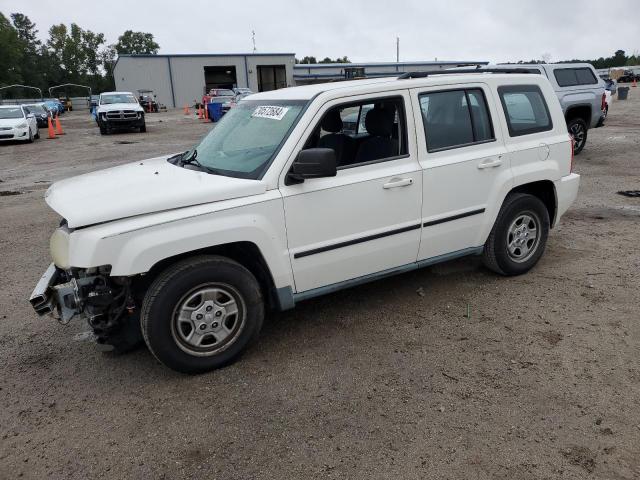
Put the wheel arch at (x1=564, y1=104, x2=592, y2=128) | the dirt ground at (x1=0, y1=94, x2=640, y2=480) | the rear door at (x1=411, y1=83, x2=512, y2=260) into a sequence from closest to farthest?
the dirt ground at (x1=0, y1=94, x2=640, y2=480) → the rear door at (x1=411, y1=83, x2=512, y2=260) → the wheel arch at (x1=564, y1=104, x2=592, y2=128)

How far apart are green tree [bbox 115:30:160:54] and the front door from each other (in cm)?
13639

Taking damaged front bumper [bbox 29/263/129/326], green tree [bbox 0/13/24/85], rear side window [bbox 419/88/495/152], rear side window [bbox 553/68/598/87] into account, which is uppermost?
green tree [bbox 0/13/24/85]

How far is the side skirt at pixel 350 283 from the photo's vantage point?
362cm

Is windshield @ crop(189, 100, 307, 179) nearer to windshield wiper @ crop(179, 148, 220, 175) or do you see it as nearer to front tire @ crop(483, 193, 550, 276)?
windshield wiper @ crop(179, 148, 220, 175)

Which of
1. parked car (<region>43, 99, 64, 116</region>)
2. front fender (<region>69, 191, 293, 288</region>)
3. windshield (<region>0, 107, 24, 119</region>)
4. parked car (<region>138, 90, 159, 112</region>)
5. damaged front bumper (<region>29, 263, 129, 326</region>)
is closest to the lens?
front fender (<region>69, 191, 293, 288</region>)

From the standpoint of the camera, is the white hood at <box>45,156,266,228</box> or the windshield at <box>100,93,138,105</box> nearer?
the white hood at <box>45,156,266,228</box>

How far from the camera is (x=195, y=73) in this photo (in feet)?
180

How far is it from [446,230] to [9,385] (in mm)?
3450

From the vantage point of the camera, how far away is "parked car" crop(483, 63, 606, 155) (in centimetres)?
1098

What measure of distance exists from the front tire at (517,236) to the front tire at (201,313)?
93.1 inches

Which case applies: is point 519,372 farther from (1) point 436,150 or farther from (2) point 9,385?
(2) point 9,385

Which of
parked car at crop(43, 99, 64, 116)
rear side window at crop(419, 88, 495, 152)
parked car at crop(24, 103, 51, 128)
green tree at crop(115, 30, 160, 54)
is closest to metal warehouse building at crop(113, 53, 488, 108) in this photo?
parked car at crop(43, 99, 64, 116)

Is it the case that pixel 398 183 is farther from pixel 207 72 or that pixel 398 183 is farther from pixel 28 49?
pixel 28 49

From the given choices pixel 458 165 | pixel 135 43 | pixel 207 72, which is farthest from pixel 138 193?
pixel 135 43
